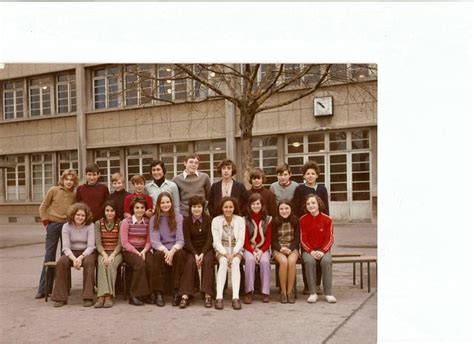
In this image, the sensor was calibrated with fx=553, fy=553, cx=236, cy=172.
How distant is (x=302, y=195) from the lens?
5.92 meters

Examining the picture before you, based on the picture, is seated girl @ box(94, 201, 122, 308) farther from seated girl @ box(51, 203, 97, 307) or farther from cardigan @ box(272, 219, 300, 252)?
cardigan @ box(272, 219, 300, 252)

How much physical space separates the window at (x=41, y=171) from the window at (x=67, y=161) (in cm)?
27

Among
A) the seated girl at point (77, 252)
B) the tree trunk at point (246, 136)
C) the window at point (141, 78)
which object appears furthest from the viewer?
the tree trunk at point (246, 136)

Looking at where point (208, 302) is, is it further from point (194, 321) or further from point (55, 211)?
point (55, 211)

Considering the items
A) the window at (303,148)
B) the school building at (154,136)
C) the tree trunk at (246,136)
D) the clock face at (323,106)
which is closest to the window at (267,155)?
the school building at (154,136)

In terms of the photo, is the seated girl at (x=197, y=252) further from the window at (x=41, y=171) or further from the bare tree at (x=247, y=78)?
the window at (x=41, y=171)

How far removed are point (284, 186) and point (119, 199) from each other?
180 centimetres

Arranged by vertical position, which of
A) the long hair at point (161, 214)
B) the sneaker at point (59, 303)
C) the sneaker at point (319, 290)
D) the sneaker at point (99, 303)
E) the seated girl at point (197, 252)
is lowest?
the sneaker at point (319, 290)

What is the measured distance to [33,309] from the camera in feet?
17.4

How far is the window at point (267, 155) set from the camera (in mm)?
12508

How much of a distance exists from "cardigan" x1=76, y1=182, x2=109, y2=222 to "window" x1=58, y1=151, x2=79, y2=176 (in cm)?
937

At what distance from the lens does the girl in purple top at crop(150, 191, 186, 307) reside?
549cm

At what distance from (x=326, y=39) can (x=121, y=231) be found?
3.02 m
